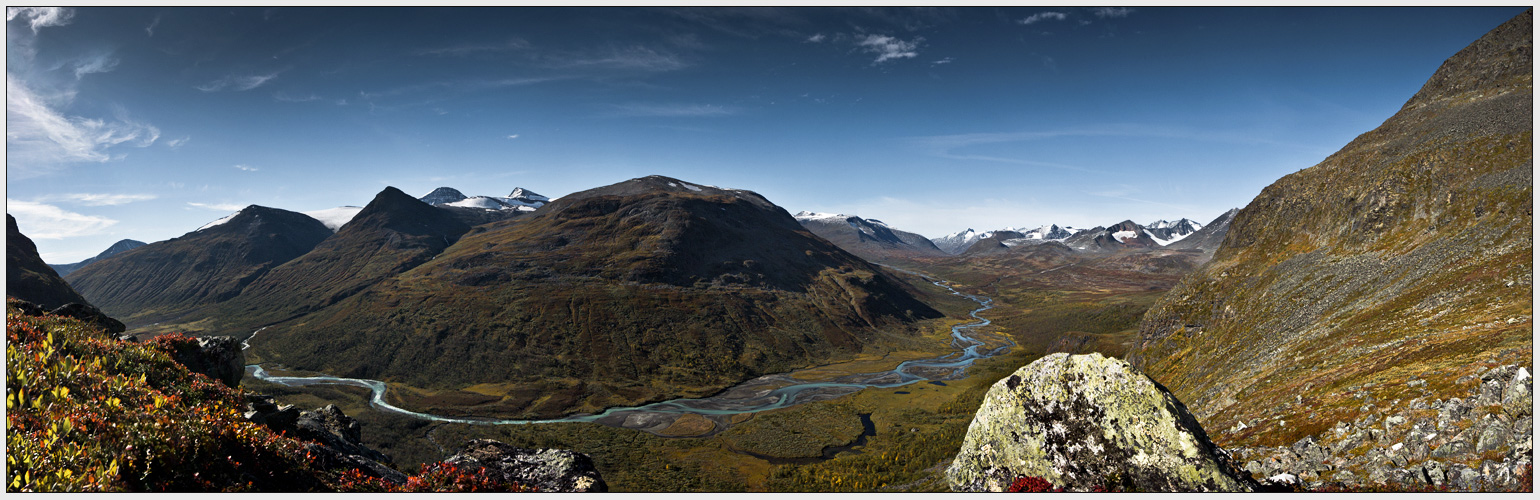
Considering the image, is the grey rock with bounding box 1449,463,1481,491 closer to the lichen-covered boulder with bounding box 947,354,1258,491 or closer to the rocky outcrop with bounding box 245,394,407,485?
the lichen-covered boulder with bounding box 947,354,1258,491

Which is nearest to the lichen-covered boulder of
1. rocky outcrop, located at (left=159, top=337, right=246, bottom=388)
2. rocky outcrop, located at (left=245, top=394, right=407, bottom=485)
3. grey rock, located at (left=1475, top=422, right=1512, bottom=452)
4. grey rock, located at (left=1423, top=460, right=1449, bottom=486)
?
grey rock, located at (left=1423, top=460, right=1449, bottom=486)

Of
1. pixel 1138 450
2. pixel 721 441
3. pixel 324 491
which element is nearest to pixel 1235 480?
pixel 1138 450

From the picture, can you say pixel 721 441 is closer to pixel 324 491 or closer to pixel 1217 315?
pixel 1217 315

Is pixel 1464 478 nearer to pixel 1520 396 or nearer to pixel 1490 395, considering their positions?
pixel 1520 396

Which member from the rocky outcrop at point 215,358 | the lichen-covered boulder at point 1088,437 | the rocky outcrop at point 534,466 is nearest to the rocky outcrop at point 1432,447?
the lichen-covered boulder at point 1088,437

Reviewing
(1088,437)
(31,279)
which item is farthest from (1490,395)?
(31,279)

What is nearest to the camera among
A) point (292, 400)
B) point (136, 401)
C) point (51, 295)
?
point (136, 401)
